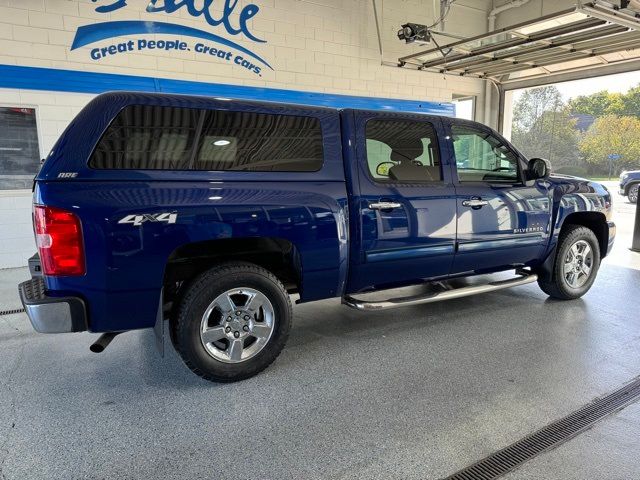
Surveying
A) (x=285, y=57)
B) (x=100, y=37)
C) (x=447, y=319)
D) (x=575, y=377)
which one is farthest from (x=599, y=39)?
(x=100, y=37)

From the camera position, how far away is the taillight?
2.28 m

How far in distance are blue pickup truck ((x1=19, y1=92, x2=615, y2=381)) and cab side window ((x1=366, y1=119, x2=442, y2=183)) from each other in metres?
0.01

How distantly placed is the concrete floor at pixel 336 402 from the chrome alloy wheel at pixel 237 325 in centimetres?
22

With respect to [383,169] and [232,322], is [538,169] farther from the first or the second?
[232,322]

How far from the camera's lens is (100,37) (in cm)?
629

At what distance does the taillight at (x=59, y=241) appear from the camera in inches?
89.7

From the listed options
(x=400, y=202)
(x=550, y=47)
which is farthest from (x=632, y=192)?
(x=400, y=202)

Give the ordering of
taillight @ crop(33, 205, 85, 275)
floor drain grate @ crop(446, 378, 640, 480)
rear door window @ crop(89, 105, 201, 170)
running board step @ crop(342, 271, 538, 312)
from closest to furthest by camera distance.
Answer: floor drain grate @ crop(446, 378, 640, 480)
taillight @ crop(33, 205, 85, 275)
rear door window @ crop(89, 105, 201, 170)
running board step @ crop(342, 271, 538, 312)

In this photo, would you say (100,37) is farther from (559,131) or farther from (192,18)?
(559,131)

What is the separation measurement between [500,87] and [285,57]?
213 inches

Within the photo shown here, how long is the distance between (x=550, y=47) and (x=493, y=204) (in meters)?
4.87

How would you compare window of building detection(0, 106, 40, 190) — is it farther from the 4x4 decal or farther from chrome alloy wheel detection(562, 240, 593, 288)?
chrome alloy wheel detection(562, 240, 593, 288)

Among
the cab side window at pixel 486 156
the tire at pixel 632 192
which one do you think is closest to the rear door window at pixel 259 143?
the cab side window at pixel 486 156

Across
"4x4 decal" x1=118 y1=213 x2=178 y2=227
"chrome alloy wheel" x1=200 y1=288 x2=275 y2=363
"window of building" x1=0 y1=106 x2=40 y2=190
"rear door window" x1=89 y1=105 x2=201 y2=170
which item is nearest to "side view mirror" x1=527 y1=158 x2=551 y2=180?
"chrome alloy wheel" x1=200 y1=288 x2=275 y2=363
